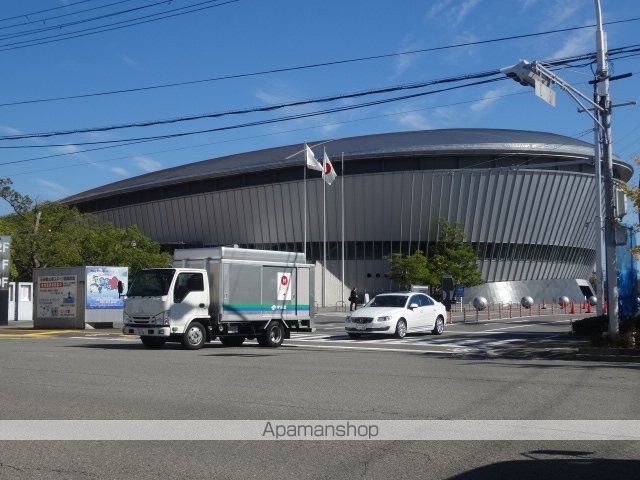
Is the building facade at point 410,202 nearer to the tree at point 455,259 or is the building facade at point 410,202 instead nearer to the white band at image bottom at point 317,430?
the tree at point 455,259

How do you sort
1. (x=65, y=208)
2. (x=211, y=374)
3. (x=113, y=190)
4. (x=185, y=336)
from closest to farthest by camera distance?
(x=211, y=374) < (x=185, y=336) < (x=65, y=208) < (x=113, y=190)

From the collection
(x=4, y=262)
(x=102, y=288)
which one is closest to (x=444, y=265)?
(x=102, y=288)

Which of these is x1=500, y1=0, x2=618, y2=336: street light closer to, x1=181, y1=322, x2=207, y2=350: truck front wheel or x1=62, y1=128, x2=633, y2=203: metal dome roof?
x1=181, y1=322, x2=207, y2=350: truck front wheel

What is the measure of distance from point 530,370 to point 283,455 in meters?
8.97

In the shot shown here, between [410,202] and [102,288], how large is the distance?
4170 cm

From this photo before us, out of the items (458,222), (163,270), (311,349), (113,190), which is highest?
(113,190)

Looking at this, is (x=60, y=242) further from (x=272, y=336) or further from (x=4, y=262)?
(x=272, y=336)

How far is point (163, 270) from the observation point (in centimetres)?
1941

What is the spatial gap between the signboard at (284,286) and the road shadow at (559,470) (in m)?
15.1

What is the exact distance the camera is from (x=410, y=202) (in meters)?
68.9

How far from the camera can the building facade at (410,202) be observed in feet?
221

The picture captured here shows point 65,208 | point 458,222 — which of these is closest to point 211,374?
point 65,208

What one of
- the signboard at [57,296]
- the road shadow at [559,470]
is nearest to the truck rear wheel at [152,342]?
the signboard at [57,296]

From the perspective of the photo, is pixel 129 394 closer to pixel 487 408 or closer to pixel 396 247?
pixel 487 408
